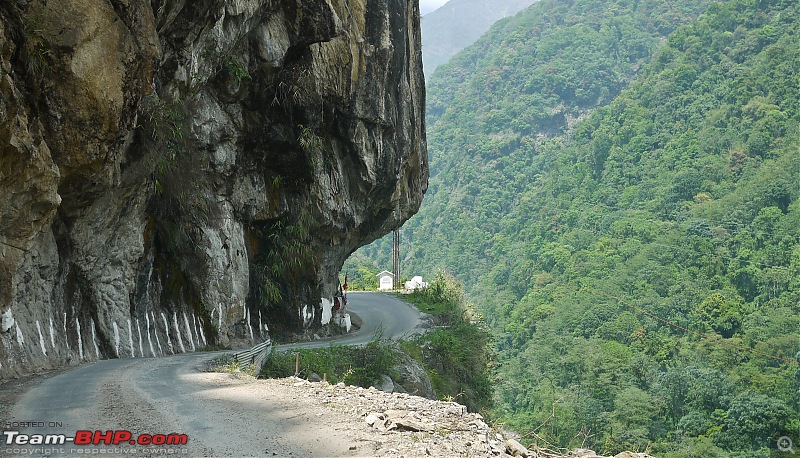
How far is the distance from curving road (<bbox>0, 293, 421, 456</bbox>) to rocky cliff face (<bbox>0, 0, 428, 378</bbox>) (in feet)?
10.3

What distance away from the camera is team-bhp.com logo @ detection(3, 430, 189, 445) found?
771 cm

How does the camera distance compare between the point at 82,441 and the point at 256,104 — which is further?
the point at 256,104

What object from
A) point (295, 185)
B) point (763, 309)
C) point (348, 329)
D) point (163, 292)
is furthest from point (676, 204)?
point (163, 292)

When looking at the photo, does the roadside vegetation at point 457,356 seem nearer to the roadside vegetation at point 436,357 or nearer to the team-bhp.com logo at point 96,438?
the roadside vegetation at point 436,357

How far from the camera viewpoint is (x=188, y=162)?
22.4 metres

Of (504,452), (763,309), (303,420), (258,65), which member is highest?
(258,65)

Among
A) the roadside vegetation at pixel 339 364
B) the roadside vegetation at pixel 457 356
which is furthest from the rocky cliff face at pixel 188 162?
the roadside vegetation at pixel 457 356

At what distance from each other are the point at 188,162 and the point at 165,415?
47.1 feet

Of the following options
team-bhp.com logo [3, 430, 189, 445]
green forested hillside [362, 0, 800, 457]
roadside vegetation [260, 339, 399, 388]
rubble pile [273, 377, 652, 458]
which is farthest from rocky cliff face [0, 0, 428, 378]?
green forested hillside [362, 0, 800, 457]

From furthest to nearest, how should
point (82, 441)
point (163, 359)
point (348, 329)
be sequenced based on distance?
point (348, 329) → point (163, 359) → point (82, 441)

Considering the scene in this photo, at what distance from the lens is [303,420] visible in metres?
9.34

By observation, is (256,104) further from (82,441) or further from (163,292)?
(82,441)

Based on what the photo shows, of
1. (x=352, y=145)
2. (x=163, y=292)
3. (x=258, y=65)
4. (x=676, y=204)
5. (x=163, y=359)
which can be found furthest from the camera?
(x=676, y=204)

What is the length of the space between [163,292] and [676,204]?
95951 millimetres
